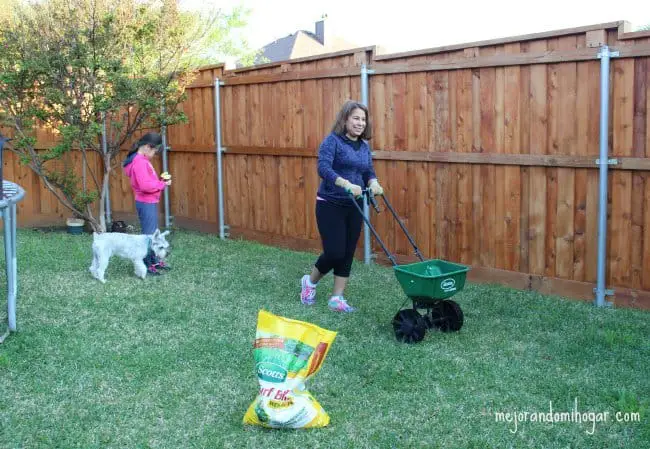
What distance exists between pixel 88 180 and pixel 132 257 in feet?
14.1

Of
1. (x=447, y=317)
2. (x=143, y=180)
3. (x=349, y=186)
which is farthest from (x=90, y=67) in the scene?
(x=447, y=317)

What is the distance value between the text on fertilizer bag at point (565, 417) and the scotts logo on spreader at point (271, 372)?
3.62 ft

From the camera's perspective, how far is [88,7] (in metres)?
9.09

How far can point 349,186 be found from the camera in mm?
5324

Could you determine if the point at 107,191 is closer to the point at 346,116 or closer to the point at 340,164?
the point at 340,164

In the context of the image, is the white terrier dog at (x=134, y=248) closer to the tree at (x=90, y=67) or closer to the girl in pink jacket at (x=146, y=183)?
the girl in pink jacket at (x=146, y=183)

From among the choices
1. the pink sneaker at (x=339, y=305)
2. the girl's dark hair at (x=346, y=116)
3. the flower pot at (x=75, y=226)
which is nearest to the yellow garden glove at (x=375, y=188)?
the girl's dark hair at (x=346, y=116)

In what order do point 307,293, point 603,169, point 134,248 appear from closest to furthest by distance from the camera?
1. point 603,169
2. point 307,293
3. point 134,248

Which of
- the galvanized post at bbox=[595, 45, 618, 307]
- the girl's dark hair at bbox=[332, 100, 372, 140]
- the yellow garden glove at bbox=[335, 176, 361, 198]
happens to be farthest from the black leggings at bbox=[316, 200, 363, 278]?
the galvanized post at bbox=[595, 45, 618, 307]

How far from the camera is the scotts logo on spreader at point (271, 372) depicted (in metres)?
3.72

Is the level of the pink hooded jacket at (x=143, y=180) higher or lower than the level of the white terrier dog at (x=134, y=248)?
higher

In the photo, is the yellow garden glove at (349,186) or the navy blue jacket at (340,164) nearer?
the yellow garden glove at (349,186)

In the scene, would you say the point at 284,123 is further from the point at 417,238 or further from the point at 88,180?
the point at 88,180

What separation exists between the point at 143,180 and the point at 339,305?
2.69 meters
